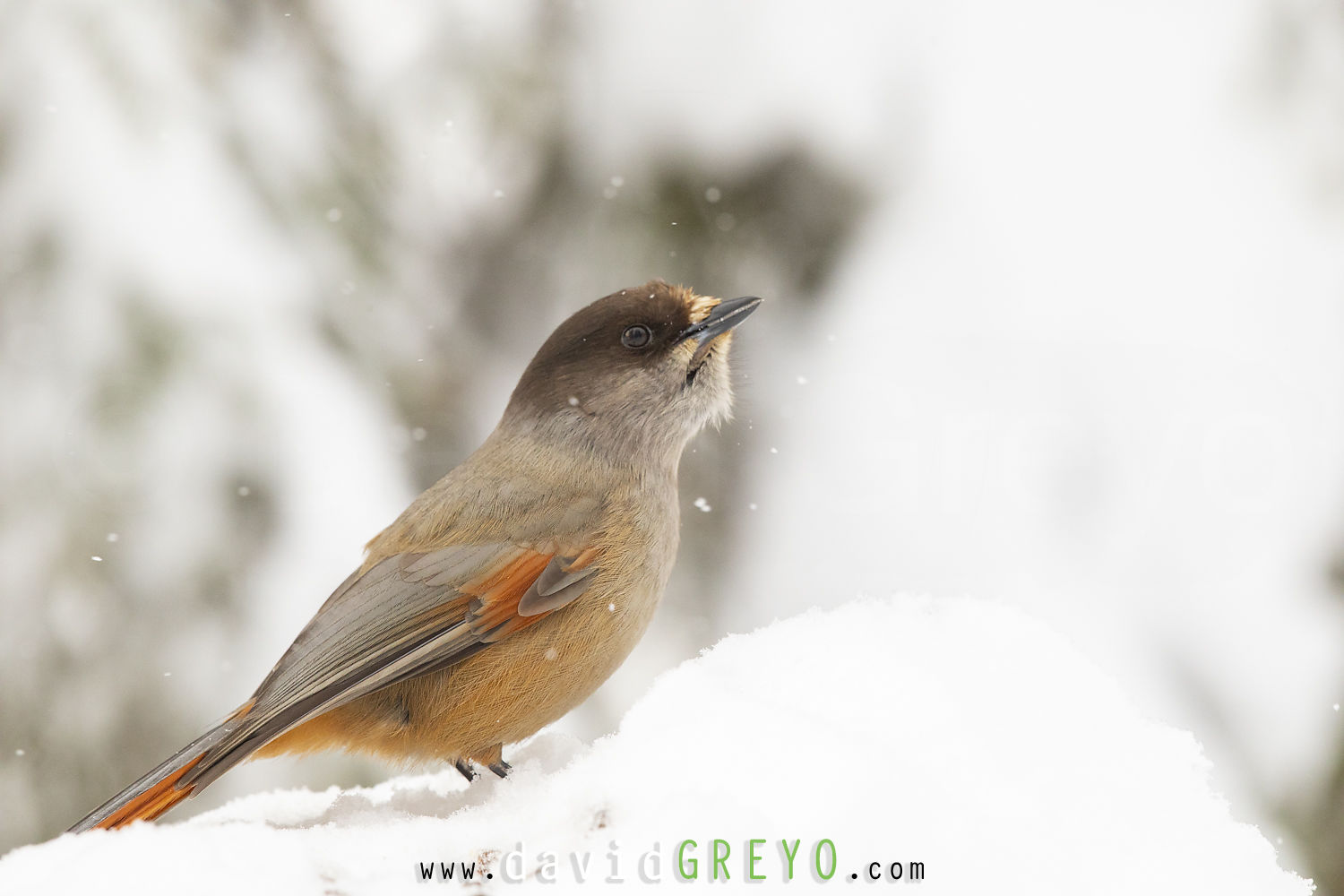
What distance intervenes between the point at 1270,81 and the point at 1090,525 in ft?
5.22

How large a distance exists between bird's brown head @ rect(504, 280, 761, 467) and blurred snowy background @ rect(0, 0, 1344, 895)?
0.92ft

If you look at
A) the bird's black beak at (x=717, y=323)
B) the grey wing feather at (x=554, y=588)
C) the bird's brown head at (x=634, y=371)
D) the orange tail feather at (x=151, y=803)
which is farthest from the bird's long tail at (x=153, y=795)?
the bird's black beak at (x=717, y=323)

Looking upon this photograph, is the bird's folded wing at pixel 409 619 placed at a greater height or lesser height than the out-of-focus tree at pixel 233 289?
lesser

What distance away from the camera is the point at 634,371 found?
3121 millimetres

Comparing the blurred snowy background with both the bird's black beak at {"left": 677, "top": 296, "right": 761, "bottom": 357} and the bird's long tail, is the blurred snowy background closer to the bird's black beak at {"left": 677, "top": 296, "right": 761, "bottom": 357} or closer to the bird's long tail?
the bird's black beak at {"left": 677, "top": 296, "right": 761, "bottom": 357}

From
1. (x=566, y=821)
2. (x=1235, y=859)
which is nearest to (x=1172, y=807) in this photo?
(x=1235, y=859)

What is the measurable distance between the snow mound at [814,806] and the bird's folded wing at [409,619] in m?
0.24

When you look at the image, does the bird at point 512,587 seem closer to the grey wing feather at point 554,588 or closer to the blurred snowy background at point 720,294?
the grey wing feather at point 554,588

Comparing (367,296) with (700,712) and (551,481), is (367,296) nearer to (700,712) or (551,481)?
(551,481)

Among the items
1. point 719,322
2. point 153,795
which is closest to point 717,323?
point 719,322

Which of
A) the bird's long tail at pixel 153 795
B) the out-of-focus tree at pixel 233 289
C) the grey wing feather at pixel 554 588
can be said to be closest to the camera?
the bird's long tail at pixel 153 795

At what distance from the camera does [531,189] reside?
4.27m

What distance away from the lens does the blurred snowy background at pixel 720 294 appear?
353cm

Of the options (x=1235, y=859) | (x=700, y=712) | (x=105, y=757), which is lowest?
(x=1235, y=859)
